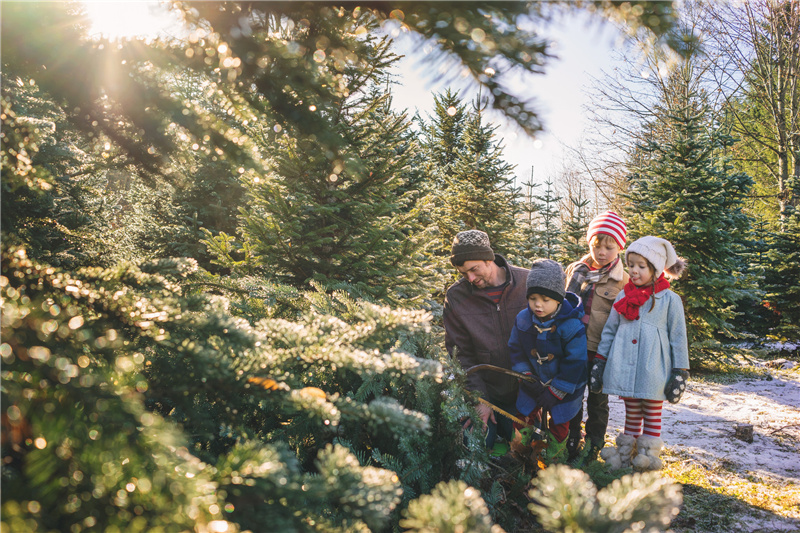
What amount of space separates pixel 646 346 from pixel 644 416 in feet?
1.80

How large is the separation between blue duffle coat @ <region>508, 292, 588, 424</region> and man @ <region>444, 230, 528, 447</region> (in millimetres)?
262

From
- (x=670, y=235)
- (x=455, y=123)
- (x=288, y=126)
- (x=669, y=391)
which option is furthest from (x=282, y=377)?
(x=455, y=123)

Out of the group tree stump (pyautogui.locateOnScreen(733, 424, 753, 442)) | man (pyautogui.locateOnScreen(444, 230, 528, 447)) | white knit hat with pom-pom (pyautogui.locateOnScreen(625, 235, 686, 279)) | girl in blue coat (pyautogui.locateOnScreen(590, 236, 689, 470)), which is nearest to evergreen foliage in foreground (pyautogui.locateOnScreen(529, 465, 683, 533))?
man (pyautogui.locateOnScreen(444, 230, 528, 447))

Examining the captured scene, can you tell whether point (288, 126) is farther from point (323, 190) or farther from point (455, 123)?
point (455, 123)

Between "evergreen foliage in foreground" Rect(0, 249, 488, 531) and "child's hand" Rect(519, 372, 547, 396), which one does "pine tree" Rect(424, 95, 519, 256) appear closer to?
"child's hand" Rect(519, 372, 547, 396)

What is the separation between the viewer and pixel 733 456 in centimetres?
373

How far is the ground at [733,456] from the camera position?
2584 mm

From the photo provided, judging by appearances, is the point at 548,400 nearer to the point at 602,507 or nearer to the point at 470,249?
the point at 470,249

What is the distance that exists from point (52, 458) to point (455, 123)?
16764mm

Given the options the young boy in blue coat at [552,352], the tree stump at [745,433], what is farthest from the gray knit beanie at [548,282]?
the tree stump at [745,433]

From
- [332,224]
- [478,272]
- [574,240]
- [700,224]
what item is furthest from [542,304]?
[574,240]

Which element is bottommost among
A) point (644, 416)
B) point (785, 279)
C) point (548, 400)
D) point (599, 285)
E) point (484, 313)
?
point (644, 416)

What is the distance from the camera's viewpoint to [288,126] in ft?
3.74

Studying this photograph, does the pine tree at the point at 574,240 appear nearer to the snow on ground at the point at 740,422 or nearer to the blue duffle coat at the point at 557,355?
the snow on ground at the point at 740,422
